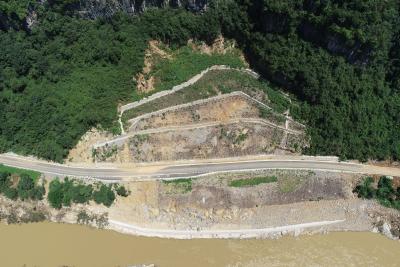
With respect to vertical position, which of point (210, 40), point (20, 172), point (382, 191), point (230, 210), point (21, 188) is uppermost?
point (210, 40)

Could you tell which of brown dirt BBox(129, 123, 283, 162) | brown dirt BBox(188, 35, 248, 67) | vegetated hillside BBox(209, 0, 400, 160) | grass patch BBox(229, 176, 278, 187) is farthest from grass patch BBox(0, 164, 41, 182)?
vegetated hillside BBox(209, 0, 400, 160)

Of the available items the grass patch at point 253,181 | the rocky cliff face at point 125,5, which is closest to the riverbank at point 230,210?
the grass patch at point 253,181

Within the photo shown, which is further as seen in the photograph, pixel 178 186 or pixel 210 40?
pixel 210 40

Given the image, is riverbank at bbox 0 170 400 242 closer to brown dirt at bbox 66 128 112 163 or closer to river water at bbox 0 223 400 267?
river water at bbox 0 223 400 267

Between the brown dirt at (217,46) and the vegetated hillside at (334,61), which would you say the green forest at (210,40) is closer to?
the vegetated hillside at (334,61)

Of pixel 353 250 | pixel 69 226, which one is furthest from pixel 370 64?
pixel 69 226

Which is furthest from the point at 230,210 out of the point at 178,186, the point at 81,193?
the point at 81,193

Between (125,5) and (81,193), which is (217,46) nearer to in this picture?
(125,5)

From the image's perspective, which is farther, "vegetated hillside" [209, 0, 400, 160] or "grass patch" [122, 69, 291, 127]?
"grass patch" [122, 69, 291, 127]
